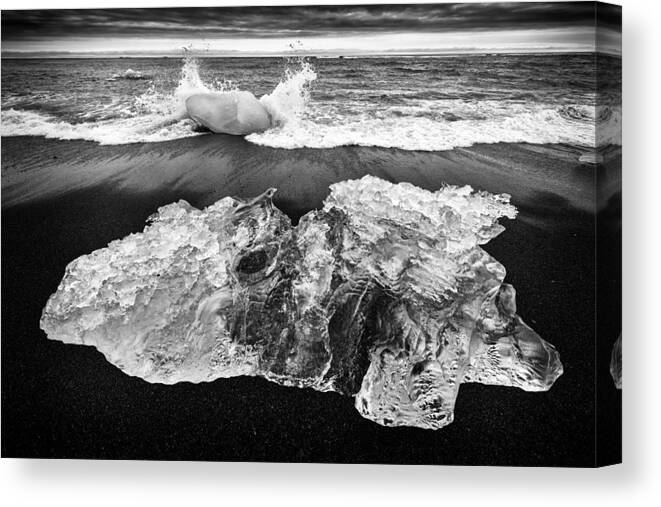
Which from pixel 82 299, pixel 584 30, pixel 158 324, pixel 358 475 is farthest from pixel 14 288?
pixel 584 30

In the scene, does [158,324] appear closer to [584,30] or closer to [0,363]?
[0,363]

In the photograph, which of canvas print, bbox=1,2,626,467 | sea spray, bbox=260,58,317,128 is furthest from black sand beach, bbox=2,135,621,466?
sea spray, bbox=260,58,317,128

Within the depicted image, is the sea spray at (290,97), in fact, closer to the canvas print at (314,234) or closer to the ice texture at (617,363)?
the canvas print at (314,234)

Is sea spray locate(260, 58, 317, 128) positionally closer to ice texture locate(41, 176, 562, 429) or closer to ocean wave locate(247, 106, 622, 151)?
ocean wave locate(247, 106, 622, 151)

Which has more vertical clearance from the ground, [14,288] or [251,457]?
[14,288]

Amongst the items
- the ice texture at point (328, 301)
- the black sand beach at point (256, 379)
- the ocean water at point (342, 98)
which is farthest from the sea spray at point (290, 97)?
the ice texture at point (328, 301)

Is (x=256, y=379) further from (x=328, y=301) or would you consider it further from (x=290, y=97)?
(x=290, y=97)

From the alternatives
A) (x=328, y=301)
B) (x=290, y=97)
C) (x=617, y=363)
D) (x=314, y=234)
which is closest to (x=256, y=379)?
(x=328, y=301)
